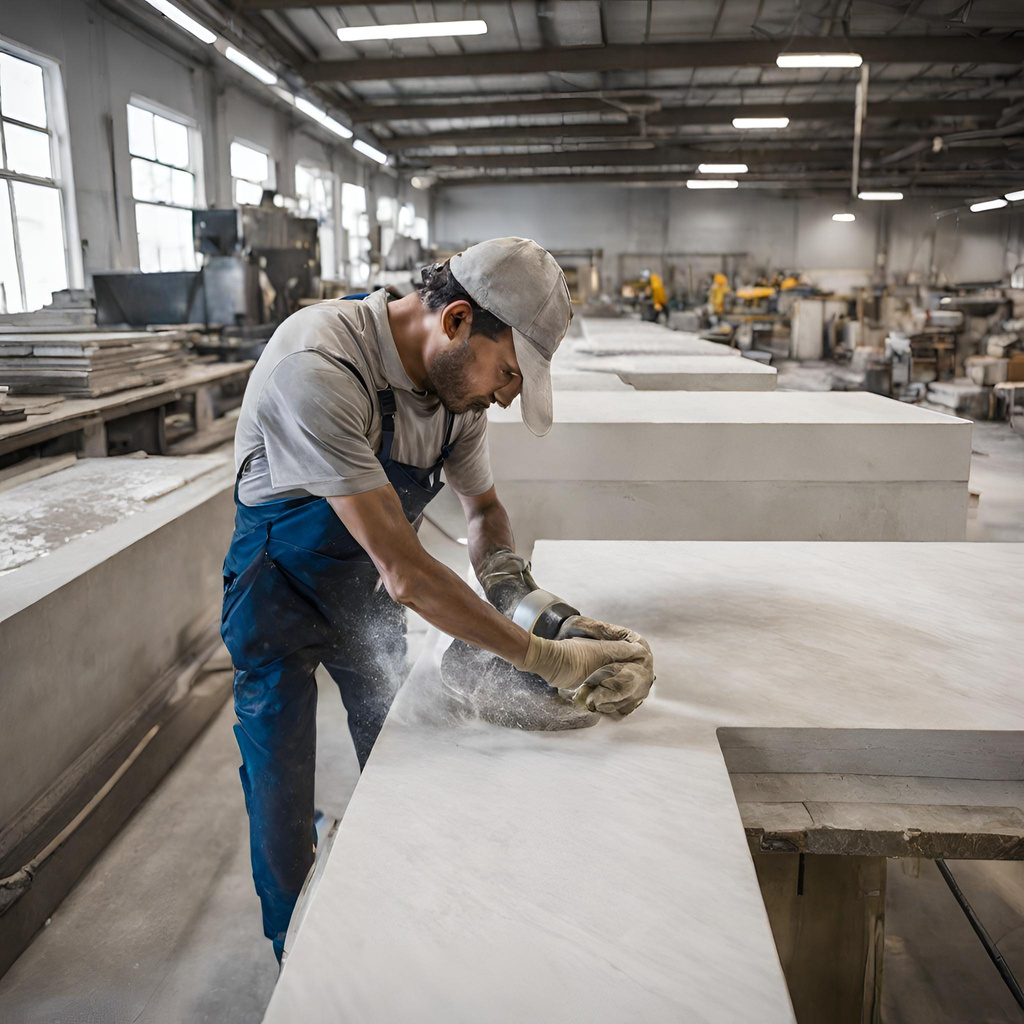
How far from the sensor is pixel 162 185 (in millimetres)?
10320

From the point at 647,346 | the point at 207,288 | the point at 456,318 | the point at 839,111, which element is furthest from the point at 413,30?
the point at 839,111

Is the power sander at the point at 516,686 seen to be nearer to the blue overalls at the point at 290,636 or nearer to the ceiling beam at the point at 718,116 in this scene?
the blue overalls at the point at 290,636

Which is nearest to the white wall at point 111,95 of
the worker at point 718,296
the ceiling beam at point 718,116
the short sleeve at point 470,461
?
the ceiling beam at point 718,116

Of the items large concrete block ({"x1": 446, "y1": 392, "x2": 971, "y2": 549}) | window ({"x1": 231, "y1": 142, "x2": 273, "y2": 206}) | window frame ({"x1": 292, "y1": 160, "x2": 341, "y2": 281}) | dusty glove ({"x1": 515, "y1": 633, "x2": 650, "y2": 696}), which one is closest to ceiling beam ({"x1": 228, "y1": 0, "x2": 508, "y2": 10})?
window ({"x1": 231, "y1": 142, "x2": 273, "y2": 206})

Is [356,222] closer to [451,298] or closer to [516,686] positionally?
[451,298]

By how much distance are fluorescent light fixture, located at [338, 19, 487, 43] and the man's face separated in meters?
7.12

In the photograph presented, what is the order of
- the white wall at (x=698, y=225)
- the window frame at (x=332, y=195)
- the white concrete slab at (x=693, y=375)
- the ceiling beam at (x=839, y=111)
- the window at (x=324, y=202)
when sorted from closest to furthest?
the white concrete slab at (x=693, y=375) < the ceiling beam at (x=839, y=111) < the window frame at (x=332, y=195) < the window at (x=324, y=202) < the white wall at (x=698, y=225)

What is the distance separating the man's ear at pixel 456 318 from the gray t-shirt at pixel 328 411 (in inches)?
6.2

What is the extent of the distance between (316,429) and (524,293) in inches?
17.4

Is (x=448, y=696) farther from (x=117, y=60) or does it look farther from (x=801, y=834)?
(x=117, y=60)

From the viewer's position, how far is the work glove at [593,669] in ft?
4.82

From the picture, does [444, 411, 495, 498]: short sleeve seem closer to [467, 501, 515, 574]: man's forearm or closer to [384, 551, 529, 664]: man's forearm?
[467, 501, 515, 574]: man's forearm

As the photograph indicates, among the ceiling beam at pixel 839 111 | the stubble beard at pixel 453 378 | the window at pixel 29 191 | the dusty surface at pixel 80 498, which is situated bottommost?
the dusty surface at pixel 80 498

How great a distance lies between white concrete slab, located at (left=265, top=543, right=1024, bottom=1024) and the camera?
37.6 inches
